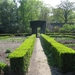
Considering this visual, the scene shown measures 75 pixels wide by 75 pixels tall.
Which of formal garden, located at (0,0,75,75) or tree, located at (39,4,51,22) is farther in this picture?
tree, located at (39,4,51,22)

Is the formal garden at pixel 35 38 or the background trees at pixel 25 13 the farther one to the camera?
the background trees at pixel 25 13

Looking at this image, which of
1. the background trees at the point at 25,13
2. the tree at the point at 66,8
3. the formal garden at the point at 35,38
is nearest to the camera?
the formal garden at the point at 35,38

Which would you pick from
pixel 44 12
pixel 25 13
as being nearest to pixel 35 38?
pixel 25 13

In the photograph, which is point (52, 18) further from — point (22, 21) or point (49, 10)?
point (22, 21)

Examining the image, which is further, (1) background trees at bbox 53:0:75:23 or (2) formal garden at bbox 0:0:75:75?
(1) background trees at bbox 53:0:75:23

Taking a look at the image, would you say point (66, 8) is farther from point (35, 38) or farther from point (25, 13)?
point (35, 38)

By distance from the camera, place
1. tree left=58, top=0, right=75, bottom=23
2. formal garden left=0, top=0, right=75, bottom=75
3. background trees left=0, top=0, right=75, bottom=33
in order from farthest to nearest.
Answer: tree left=58, top=0, right=75, bottom=23
background trees left=0, top=0, right=75, bottom=33
formal garden left=0, top=0, right=75, bottom=75

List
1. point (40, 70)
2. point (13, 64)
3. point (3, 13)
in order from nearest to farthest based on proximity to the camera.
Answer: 1. point (13, 64)
2. point (40, 70)
3. point (3, 13)

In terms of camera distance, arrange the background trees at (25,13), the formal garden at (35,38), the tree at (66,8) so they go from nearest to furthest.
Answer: the formal garden at (35,38) → the background trees at (25,13) → the tree at (66,8)

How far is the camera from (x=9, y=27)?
4772 cm

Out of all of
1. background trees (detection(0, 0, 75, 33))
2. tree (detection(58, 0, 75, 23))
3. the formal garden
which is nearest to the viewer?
the formal garden

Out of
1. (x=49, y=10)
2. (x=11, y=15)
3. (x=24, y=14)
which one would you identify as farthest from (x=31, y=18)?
(x=49, y=10)

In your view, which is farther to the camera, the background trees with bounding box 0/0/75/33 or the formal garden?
the background trees with bounding box 0/0/75/33

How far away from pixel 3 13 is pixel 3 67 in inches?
1642
